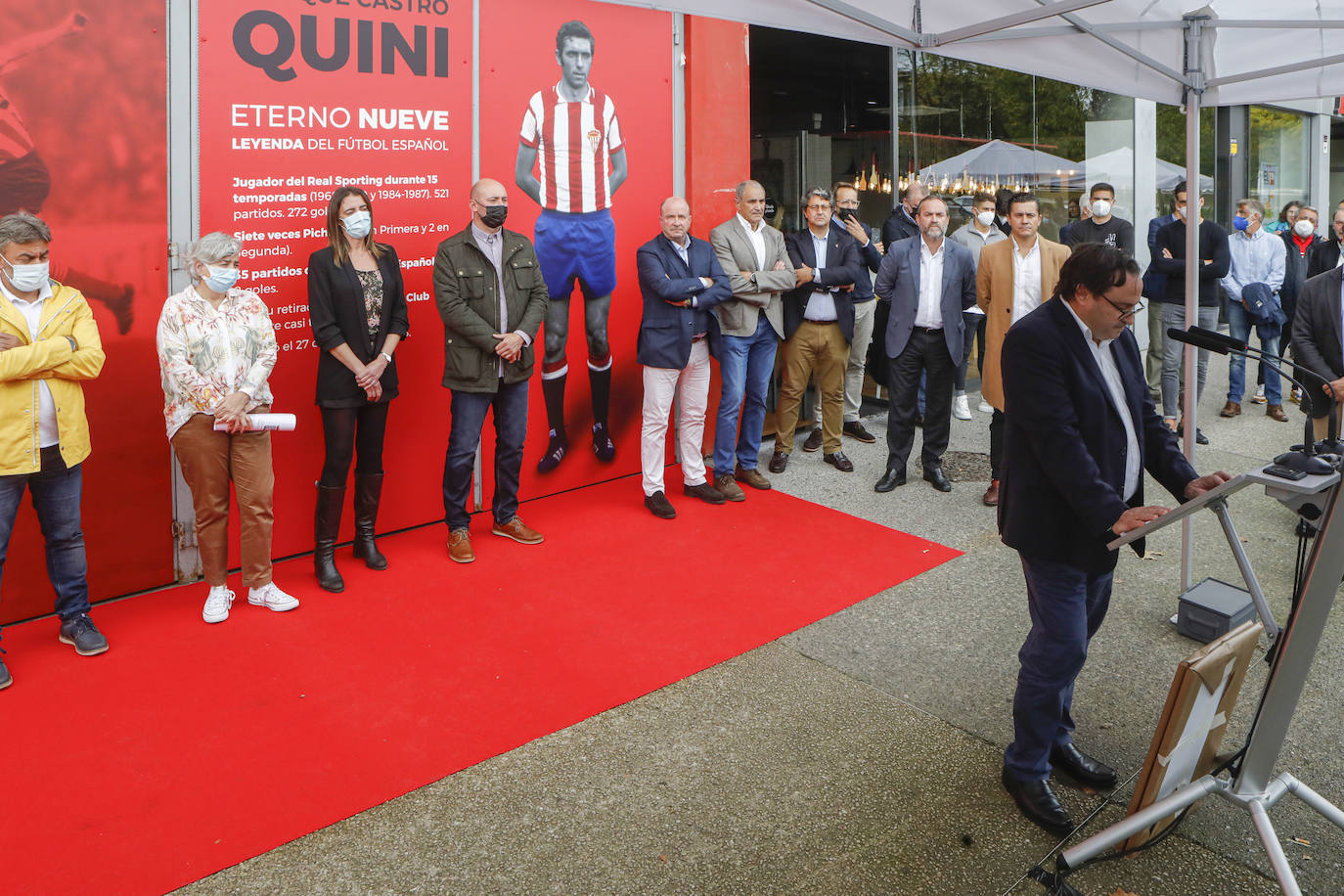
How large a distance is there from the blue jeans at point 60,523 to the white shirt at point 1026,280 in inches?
218

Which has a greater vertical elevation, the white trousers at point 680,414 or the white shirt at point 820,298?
the white shirt at point 820,298

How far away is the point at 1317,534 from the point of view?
8.37ft

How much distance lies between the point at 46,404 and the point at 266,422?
915 mm

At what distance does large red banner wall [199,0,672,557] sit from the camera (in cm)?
553

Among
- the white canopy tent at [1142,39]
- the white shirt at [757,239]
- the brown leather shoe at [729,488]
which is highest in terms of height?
the white canopy tent at [1142,39]

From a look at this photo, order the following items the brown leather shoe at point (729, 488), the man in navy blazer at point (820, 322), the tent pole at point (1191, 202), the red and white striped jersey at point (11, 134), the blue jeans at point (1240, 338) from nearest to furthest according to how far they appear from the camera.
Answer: the red and white striped jersey at point (11, 134) < the tent pole at point (1191, 202) < the brown leather shoe at point (729, 488) < the man in navy blazer at point (820, 322) < the blue jeans at point (1240, 338)

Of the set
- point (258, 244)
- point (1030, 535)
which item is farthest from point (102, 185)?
point (1030, 535)

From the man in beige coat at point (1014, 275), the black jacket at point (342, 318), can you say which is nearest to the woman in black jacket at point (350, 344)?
the black jacket at point (342, 318)

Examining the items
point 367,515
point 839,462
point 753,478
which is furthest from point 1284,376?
point 839,462

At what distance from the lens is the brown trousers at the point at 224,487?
5.05 metres

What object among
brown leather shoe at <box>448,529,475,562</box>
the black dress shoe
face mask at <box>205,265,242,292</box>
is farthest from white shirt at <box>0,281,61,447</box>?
the black dress shoe

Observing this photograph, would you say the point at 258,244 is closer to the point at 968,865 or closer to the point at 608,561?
the point at 608,561

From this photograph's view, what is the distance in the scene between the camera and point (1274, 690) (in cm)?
275

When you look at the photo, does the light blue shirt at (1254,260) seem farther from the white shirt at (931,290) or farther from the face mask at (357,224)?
the face mask at (357,224)
